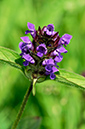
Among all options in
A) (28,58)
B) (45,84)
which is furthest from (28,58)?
(45,84)

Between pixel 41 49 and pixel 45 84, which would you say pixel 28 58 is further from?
pixel 45 84

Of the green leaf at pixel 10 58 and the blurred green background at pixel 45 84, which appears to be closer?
the green leaf at pixel 10 58

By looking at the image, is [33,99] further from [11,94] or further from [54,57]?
[54,57]

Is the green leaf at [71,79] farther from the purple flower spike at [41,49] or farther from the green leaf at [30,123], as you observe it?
the green leaf at [30,123]

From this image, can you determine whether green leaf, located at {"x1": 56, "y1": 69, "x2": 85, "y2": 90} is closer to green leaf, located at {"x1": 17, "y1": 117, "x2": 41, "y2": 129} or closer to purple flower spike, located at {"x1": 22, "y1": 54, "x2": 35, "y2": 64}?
purple flower spike, located at {"x1": 22, "y1": 54, "x2": 35, "y2": 64}

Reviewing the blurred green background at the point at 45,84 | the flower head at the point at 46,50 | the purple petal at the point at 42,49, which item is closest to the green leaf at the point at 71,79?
the flower head at the point at 46,50

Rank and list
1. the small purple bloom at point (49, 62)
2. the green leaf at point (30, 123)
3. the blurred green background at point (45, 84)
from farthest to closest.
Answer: the blurred green background at point (45, 84) → the green leaf at point (30, 123) → the small purple bloom at point (49, 62)

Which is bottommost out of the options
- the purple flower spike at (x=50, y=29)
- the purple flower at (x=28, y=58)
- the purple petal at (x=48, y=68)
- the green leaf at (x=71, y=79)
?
the green leaf at (x=71, y=79)

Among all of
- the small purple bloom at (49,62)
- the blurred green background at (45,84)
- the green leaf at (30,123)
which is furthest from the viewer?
the blurred green background at (45,84)
